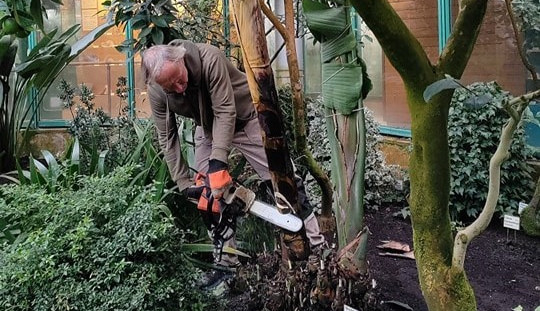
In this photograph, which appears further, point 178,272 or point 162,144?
point 162,144

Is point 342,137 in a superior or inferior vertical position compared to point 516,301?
superior

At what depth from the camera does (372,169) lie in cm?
573

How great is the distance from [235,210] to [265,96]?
79cm

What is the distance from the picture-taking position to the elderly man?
306 centimetres

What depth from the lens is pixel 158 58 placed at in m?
3.07

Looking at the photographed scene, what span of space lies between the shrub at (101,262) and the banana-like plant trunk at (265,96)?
587mm

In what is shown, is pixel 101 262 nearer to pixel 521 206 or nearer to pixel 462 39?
pixel 462 39

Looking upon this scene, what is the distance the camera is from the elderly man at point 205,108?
3057 mm

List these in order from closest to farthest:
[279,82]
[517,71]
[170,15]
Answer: [170,15] → [517,71] → [279,82]

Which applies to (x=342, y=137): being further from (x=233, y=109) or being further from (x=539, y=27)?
(x=539, y=27)

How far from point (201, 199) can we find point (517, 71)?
3617 mm

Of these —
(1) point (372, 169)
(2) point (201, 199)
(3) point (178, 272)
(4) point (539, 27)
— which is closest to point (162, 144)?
(2) point (201, 199)

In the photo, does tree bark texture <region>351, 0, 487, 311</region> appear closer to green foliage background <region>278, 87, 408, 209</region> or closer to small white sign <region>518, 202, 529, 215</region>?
small white sign <region>518, 202, 529, 215</region>

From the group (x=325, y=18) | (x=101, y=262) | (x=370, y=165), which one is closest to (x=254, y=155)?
(x=325, y=18)
